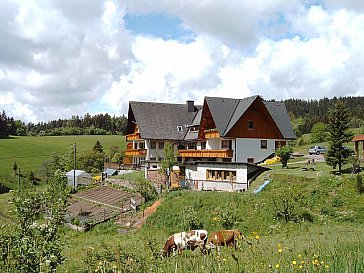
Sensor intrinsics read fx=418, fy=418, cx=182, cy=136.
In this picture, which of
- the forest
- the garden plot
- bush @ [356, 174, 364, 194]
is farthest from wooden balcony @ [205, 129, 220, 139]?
the forest

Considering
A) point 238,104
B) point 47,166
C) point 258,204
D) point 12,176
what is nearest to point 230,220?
point 258,204

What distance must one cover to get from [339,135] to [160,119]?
105ft

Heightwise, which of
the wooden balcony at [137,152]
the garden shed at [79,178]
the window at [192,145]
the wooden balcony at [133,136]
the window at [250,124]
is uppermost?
the window at [250,124]

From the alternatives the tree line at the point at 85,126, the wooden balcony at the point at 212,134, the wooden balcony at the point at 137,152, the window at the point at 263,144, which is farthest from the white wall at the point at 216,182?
the tree line at the point at 85,126

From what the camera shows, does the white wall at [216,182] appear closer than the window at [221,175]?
Yes

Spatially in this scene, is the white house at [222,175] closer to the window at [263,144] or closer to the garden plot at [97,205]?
the garden plot at [97,205]

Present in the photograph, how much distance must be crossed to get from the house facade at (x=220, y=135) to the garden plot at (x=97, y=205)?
21.8 feet

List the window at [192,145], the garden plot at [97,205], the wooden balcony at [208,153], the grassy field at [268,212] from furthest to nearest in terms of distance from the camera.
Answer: the window at [192,145], the wooden balcony at [208,153], the garden plot at [97,205], the grassy field at [268,212]

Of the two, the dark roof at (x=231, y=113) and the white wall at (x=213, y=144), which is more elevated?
the dark roof at (x=231, y=113)

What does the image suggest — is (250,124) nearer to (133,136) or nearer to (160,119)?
(160,119)

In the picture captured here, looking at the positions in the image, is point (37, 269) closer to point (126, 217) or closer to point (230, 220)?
point (230, 220)

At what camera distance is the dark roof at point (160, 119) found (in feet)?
186

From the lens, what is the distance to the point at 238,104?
49594 mm

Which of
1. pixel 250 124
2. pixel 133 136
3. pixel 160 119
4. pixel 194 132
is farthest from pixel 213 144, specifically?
pixel 133 136
